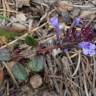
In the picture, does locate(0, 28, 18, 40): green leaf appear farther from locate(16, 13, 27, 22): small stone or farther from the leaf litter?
locate(16, 13, 27, 22): small stone

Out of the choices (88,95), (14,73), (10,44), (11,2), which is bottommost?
(88,95)

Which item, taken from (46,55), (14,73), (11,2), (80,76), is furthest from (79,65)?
(11,2)

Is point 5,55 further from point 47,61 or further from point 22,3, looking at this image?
point 22,3

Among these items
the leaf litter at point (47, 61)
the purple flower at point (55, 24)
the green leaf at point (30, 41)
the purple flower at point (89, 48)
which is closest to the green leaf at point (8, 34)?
the leaf litter at point (47, 61)

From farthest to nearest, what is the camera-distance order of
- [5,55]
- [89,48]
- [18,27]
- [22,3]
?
[22,3] < [18,27] < [5,55] < [89,48]

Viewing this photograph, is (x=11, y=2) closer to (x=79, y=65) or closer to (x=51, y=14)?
(x=51, y=14)

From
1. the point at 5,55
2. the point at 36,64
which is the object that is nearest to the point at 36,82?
the point at 36,64
